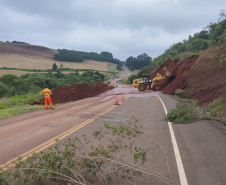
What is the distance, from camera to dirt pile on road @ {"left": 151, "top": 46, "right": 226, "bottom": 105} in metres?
16.3

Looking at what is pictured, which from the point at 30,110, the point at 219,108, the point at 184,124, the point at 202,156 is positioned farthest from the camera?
the point at 30,110

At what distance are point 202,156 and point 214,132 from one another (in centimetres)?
258

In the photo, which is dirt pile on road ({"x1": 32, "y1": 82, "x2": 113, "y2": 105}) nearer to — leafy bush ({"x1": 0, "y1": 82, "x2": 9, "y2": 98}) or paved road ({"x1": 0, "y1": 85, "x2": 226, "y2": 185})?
leafy bush ({"x1": 0, "y1": 82, "x2": 9, "y2": 98})

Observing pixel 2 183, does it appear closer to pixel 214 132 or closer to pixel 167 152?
pixel 167 152

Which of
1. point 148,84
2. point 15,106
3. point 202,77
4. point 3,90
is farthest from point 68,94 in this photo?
point 202,77

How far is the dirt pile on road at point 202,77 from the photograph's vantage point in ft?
53.6

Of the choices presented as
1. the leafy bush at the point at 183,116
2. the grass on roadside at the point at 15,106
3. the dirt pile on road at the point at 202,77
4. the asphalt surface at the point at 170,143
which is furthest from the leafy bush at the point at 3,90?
the dirt pile on road at the point at 202,77

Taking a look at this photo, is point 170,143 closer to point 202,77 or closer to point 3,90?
point 202,77

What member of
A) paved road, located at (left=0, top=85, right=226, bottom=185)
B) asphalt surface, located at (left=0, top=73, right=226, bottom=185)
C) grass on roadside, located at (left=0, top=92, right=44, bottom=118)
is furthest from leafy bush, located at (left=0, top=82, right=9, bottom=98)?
paved road, located at (left=0, top=85, right=226, bottom=185)

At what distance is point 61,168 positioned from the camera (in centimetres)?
384

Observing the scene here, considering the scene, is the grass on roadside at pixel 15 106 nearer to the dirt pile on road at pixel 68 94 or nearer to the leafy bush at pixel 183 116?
the dirt pile on road at pixel 68 94

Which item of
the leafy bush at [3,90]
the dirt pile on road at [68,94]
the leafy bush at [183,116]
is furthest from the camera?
the leafy bush at [3,90]

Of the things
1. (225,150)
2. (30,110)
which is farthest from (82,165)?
(30,110)

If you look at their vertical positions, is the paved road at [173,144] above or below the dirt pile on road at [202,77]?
below
